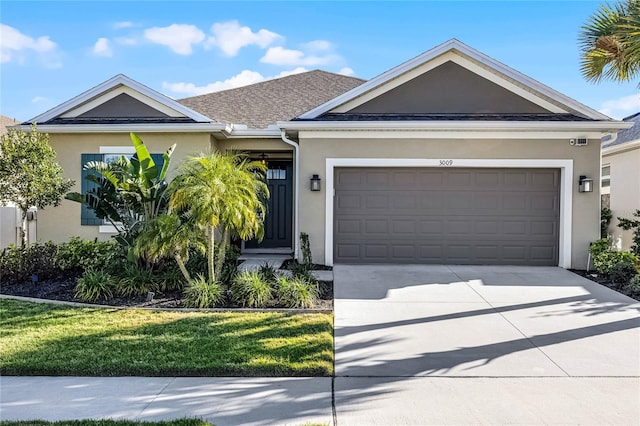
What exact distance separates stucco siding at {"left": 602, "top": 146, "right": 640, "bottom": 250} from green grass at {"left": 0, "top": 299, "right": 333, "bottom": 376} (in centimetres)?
1129

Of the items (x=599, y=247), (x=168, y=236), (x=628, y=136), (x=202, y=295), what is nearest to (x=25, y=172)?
(x=168, y=236)

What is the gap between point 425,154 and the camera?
9.99 metres

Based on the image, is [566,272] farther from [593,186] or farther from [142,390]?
[142,390]

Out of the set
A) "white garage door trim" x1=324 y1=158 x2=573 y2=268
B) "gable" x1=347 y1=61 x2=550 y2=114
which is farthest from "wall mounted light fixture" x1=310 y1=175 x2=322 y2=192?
"gable" x1=347 y1=61 x2=550 y2=114

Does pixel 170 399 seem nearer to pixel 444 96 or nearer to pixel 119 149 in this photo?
pixel 119 149

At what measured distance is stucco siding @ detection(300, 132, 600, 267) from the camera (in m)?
9.80

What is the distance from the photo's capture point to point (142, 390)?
3.85 m

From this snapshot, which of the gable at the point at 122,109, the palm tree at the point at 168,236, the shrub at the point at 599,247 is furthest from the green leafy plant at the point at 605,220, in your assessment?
the gable at the point at 122,109

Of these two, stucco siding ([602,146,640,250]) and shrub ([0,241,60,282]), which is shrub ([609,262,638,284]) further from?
shrub ([0,241,60,282])

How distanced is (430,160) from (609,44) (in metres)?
4.23

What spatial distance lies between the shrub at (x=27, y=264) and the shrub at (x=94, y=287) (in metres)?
1.81

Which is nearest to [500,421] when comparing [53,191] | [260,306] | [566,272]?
[260,306]

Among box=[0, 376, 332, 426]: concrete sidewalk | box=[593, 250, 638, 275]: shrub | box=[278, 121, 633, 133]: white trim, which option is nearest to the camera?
box=[0, 376, 332, 426]: concrete sidewalk

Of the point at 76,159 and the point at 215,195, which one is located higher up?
the point at 76,159
